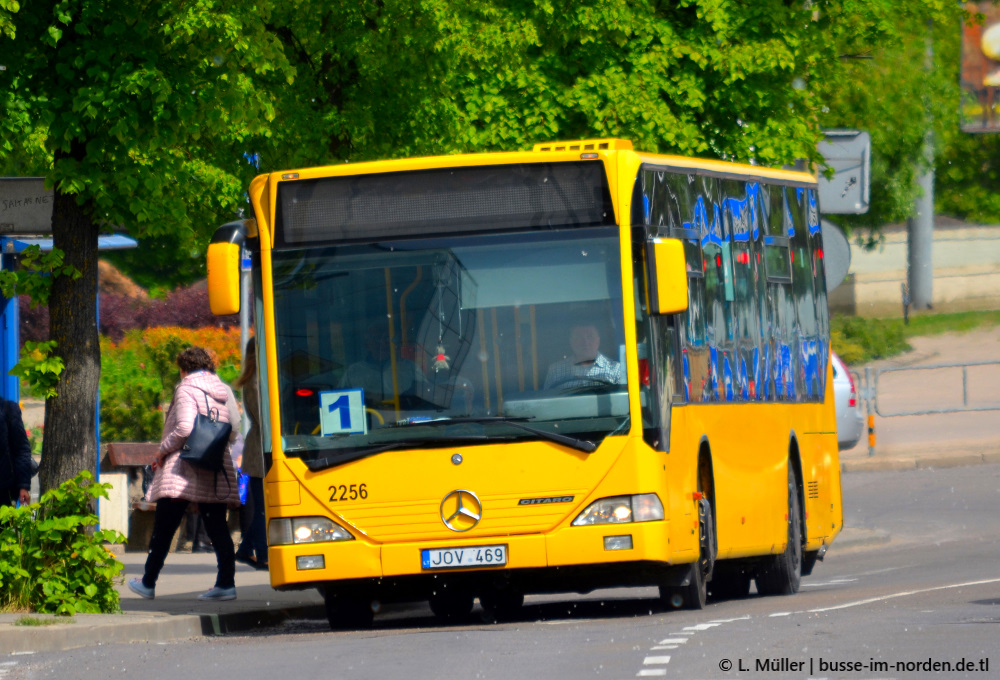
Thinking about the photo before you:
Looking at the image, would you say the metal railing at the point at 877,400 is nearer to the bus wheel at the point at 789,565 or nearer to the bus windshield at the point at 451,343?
the bus wheel at the point at 789,565

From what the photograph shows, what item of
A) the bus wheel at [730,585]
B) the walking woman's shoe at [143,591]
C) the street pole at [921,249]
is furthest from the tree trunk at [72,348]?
the street pole at [921,249]

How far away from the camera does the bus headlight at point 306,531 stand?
39.3 ft

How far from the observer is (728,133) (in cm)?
2070

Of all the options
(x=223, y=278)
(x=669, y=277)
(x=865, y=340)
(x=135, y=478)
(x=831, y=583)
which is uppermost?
(x=865, y=340)

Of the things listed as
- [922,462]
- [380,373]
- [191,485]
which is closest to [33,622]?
[380,373]

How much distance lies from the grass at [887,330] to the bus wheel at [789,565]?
1211 inches

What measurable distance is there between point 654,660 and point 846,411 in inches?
738

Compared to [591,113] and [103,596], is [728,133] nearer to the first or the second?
[591,113]

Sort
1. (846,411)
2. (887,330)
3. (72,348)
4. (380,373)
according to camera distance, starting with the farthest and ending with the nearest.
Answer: (887,330)
(846,411)
(72,348)
(380,373)

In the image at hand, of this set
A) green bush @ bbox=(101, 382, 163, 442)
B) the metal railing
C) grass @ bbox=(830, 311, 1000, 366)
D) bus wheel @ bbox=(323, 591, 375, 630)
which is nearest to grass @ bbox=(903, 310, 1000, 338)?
grass @ bbox=(830, 311, 1000, 366)

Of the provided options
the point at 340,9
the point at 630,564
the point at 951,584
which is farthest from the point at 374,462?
the point at 340,9

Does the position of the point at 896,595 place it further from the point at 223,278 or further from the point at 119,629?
the point at 119,629

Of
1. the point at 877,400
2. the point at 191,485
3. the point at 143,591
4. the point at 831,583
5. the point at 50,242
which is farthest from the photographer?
the point at 877,400

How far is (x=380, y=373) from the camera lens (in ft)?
39.3
